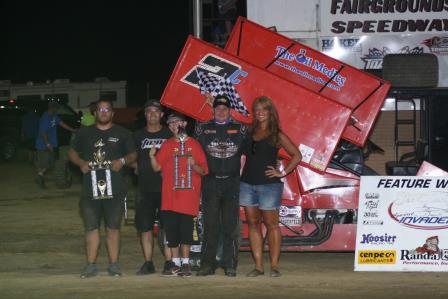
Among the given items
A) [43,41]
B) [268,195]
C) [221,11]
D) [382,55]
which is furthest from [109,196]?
[43,41]

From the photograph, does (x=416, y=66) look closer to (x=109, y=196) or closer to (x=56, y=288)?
(x=109, y=196)

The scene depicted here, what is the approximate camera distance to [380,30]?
1074 cm

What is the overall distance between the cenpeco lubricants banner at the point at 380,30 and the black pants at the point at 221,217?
8.44ft

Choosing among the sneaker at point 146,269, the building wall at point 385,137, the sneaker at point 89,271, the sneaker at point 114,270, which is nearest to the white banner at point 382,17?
the building wall at point 385,137

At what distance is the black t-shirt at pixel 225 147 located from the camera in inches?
351

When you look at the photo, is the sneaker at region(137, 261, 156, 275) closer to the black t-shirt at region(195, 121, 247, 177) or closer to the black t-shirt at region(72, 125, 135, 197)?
the black t-shirt at region(72, 125, 135, 197)

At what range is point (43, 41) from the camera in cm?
5881

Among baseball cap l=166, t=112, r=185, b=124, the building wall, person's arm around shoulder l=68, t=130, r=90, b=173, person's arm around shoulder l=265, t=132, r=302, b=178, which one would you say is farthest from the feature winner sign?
person's arm around shoulder l=68, t=130, r=90, b=173

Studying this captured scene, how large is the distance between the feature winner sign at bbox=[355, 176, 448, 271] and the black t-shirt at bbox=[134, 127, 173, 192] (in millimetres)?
2178

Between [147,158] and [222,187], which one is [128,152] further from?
[222,187]

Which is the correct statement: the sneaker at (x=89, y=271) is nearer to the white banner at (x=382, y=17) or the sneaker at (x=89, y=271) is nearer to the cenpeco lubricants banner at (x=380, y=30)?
the cenpeco lubricants banner at (x=380, y=30)

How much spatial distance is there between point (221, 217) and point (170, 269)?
758mm

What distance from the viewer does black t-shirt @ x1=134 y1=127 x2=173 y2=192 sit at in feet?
30.0

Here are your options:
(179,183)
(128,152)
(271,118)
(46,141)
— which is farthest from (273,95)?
(46,141)
